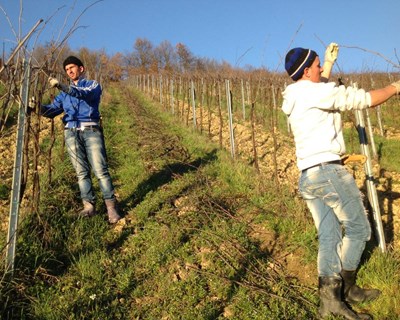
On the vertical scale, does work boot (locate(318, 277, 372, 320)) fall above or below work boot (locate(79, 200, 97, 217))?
below

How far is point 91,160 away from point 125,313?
184 cm

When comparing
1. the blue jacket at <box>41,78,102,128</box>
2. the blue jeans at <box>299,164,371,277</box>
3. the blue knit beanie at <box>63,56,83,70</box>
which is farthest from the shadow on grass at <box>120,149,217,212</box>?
the blue jeans at <box>299,164,371,277</box>

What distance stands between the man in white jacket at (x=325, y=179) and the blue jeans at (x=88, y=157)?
2271 millimetres

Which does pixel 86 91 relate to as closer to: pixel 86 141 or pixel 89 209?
pixel 86 141

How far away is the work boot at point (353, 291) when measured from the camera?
2336 millimetres

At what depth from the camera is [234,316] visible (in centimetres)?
238

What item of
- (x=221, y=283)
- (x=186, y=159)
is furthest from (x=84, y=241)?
(x=186, y=159)

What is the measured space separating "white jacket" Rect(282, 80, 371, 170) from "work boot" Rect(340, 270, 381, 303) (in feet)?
2.62

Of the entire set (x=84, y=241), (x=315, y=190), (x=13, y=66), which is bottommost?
(x=84, y=241)

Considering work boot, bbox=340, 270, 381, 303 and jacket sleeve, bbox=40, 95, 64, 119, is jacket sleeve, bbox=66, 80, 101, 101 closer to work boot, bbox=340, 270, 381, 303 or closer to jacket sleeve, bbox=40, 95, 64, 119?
jacket sleeve, bbox=40, 95, 64, 119

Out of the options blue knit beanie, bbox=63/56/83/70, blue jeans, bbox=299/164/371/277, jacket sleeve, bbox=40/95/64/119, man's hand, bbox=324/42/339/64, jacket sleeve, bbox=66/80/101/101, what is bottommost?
blue jeans, bbox=299/164/371/277

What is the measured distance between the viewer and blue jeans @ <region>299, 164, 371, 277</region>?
2135 mm

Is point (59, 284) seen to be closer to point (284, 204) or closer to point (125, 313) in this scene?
point (125, 313)

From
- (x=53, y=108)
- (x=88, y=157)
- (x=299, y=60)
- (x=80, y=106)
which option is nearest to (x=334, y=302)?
(x=299, y=60)
